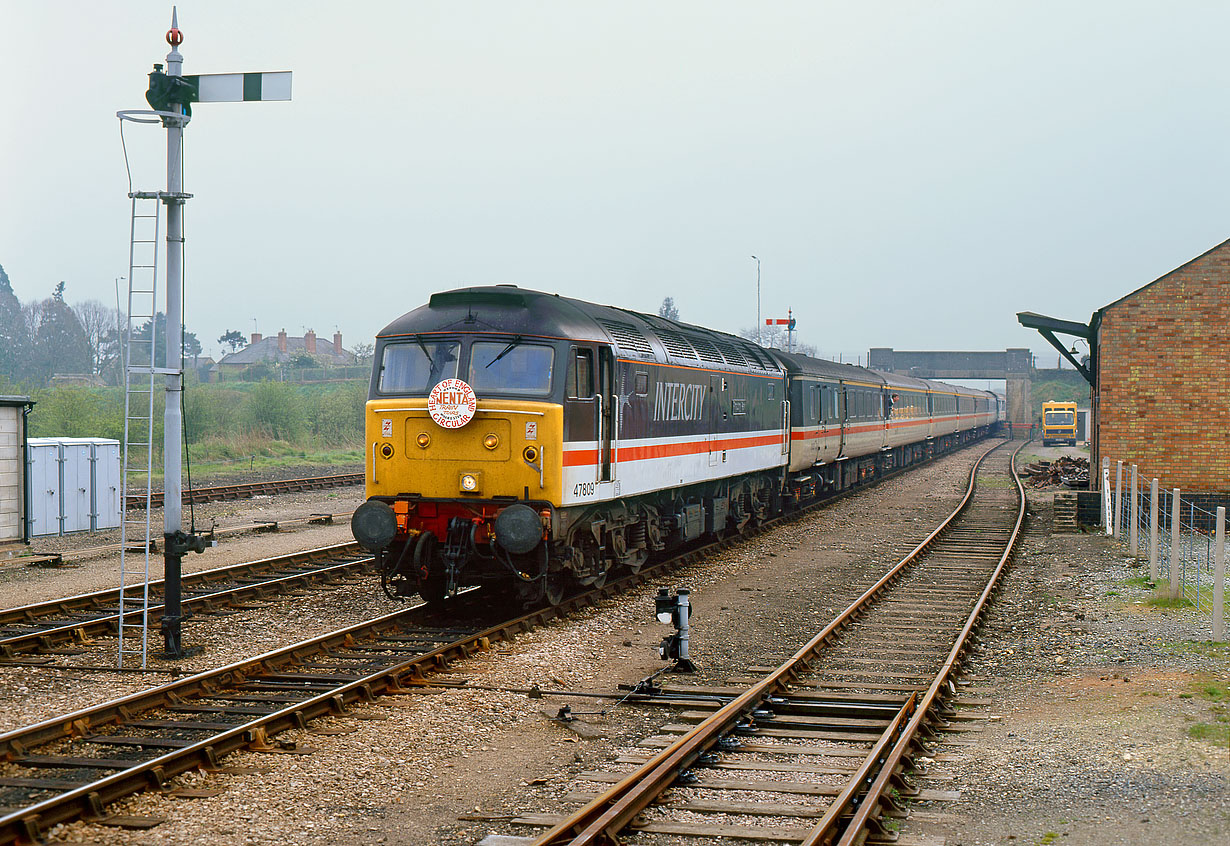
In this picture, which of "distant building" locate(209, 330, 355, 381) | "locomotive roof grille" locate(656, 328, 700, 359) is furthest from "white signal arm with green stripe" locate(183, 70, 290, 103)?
"distant building" locate(209, 330, 355, 381)

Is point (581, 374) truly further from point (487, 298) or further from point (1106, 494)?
point (1106, 494)

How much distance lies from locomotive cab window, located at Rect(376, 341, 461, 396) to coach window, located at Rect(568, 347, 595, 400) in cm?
126

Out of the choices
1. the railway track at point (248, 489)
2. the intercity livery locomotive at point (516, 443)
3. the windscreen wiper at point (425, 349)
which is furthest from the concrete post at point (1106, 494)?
the railway track at point (248, 489)

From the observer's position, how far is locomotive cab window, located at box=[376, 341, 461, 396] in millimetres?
12375

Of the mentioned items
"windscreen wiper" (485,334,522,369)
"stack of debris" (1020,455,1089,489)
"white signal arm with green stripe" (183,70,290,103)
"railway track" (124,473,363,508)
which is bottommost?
"railway track" (124,473,363,508)

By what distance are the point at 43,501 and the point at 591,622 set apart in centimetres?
1330

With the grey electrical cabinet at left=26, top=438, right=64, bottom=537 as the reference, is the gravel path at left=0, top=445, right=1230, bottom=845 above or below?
below

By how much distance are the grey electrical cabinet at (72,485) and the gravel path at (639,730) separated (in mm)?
6198

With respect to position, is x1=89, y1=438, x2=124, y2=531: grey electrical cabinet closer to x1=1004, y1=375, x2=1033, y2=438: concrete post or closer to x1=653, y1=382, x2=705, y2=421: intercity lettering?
x1=653, y1=382, x2=705, y2=421: intercity lettering

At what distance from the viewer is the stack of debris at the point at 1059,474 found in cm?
3341

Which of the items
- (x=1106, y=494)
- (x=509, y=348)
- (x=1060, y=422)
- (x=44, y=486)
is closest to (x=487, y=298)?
(x=509, y=348)

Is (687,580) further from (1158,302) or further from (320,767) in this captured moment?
(1158,302)

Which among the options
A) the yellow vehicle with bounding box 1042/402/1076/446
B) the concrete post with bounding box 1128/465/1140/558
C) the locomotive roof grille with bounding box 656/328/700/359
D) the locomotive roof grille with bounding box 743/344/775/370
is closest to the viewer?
the locomotive roof grille with bounding box 656/328/700/359

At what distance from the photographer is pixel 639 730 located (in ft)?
28.9
